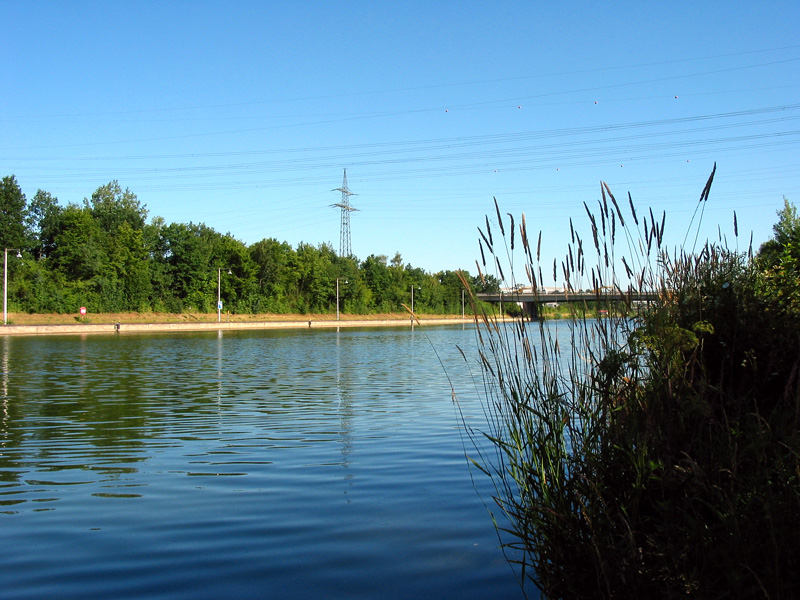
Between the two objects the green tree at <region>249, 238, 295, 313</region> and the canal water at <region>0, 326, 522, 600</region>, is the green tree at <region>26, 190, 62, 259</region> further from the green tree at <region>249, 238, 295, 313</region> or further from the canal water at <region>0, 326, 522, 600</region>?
the canal water at <region>0, 326, 522, 600</region>

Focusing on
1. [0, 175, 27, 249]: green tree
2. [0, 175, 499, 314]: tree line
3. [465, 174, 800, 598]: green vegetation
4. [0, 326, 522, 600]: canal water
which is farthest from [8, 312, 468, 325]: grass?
[465, 174, 800, 598]: green vegetation

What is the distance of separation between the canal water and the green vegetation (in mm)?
975

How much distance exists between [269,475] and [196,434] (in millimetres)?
2935

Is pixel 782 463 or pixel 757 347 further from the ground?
pixel 757 347

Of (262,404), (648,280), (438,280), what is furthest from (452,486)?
(438,280)

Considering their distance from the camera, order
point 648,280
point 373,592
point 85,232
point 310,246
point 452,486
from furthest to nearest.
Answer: point 310,246 < point 85,232 < point 452,486 < point 648,280 < point 373,592

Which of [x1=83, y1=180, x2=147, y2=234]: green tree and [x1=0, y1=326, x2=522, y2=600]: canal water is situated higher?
[x1=83, y1=180, x2=147, y2=234]: green tree

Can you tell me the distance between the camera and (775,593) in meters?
2.54

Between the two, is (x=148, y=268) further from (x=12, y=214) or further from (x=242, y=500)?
(x=242, y=500)

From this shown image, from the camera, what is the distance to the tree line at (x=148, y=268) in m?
60.8

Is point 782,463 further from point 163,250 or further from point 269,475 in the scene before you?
point 163,250

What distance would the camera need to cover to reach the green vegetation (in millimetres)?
2811

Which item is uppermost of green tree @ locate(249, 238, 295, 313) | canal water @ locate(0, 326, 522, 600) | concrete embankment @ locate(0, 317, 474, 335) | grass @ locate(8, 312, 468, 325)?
Result: green tree @ locate(249, 238, 295, 313)

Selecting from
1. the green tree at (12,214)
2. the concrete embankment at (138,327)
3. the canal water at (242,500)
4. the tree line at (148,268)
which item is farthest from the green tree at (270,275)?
the canal water at (242,500)
